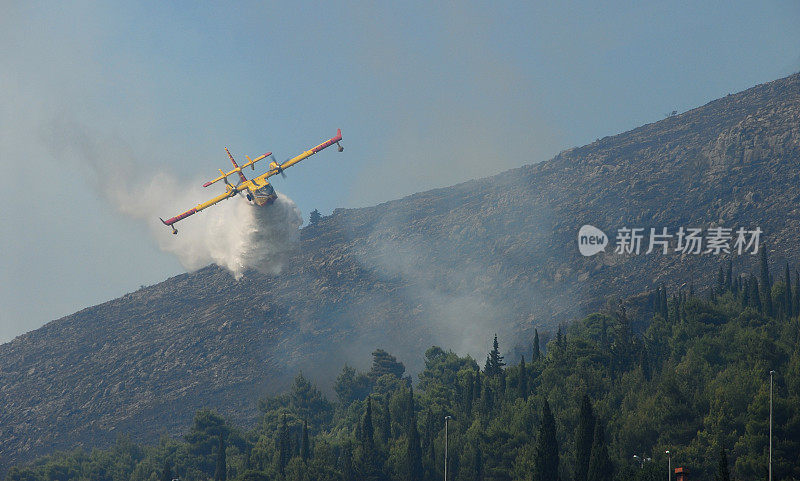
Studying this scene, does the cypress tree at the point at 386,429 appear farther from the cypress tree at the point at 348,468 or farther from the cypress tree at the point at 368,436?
the cypress tree at the point at 348,468

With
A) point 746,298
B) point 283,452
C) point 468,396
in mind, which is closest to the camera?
point 283,452

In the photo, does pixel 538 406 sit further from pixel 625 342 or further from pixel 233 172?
pixel 233 172

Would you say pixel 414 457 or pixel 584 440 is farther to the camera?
pixel 414 457

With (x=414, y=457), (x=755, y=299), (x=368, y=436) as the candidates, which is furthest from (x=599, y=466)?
(x=755, y=299)

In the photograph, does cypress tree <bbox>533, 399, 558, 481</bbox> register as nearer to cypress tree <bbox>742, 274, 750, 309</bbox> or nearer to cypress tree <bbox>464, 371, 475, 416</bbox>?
cypress tree <bbox>464, 371, 475, 416</bbox>

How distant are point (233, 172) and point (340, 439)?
5306 cm

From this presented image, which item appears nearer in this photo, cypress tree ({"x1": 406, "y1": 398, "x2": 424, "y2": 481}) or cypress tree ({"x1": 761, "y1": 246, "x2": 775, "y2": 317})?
cypress tree ({"x1": 406, "y1": 398, "x2": 424, "y2": 481})

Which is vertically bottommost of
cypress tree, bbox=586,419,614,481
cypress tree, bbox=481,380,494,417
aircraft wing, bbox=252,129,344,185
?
cypress tree, bbox=586,419,614,481

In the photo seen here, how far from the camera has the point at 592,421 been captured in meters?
106

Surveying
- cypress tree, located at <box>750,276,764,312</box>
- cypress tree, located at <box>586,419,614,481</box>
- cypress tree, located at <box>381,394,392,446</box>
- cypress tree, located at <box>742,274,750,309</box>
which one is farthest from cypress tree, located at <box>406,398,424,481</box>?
cypress tree, located at <box>742,274,750,309</box>

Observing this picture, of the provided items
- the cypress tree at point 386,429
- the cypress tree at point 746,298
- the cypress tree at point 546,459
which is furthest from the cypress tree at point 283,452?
the cypress tree at point 746,298

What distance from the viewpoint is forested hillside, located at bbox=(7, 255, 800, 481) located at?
111 meters

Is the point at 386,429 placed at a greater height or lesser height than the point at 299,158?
lesser

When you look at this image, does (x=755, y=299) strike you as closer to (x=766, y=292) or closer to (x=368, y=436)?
(x=766, y=292)
